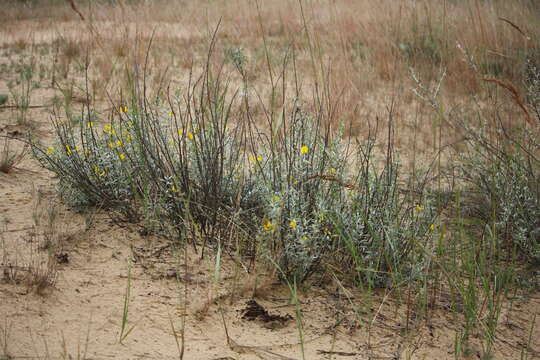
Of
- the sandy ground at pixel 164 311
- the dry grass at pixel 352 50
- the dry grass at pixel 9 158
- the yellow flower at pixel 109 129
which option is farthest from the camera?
the dry grass at pixel 352 50

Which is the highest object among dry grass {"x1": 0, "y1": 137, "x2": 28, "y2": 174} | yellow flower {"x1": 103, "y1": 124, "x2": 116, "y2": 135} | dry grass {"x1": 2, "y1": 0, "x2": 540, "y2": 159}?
dry grass {"x1": 2, "y1": 0, "x2": 540, "y2": 159}

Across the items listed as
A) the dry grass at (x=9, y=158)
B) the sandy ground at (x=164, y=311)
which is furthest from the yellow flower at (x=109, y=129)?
the dry grass at (x=9, y=158)

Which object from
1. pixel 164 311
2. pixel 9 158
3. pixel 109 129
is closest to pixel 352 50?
pixel 109 129

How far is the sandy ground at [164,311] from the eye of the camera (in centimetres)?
199

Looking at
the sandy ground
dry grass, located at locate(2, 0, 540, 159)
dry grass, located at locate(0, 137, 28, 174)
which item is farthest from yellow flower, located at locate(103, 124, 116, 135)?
dry grass, located at locate(2, 0, 540, 159)

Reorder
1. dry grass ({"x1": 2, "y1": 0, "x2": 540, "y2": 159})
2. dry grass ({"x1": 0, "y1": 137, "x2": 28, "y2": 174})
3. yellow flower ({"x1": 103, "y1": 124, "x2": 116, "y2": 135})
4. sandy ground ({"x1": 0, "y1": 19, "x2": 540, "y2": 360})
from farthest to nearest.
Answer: dry grass ({"x1": 2, "y1": 0, "x2": 540, "y2": 159})
dry grass ({"x1": 0, "y1": 137, "x2": 28, "y2": 174})
yellow flower ({"x1": 103, "y1": 124, "x2": 116, "y2": 135})
sandy ground ({"x1": 0, "y1": 19, "x2": 540, "y2": 360})

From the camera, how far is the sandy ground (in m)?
1.99

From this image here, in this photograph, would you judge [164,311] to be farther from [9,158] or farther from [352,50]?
[352,50]

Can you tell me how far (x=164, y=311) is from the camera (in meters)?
2.22

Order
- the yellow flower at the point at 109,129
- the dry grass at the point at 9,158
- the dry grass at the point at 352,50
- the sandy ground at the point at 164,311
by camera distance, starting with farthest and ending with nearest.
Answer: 1. the dry grass at the point at 352,50
2. the dry grass at the point at 9,158
3. the yellow flower at the point at 109,129
4. the sandy ground at the point at 164,311

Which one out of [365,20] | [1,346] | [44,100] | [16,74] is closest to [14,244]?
[1,346]

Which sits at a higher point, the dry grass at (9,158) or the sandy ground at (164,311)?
the dry grass at (9,158)

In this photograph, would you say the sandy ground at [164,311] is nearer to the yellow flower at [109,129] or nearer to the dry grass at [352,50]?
the yellow flower at [109,129]

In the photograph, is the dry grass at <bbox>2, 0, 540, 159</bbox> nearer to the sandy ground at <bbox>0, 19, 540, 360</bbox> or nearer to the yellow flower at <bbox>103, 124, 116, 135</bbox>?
the yellow flower at <bbox>103, 124, 116, 135</bbox>
